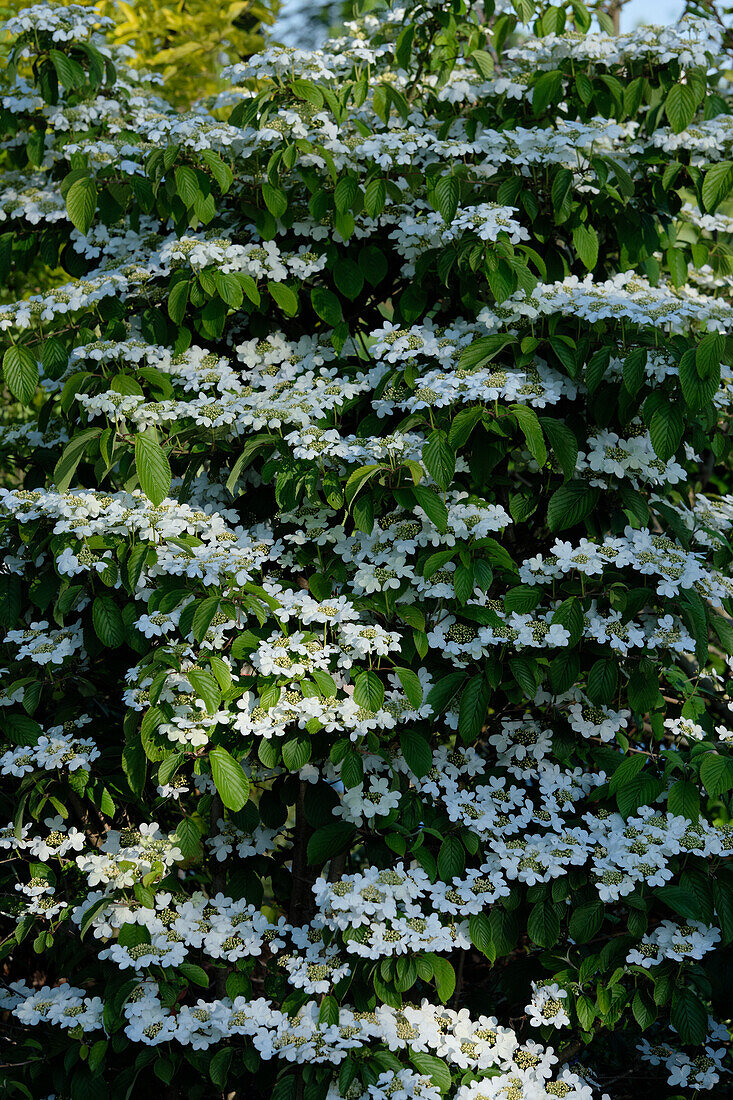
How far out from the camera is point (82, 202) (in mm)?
2494

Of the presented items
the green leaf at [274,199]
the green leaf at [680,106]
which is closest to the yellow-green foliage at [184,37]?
the green leaf at [274,199]

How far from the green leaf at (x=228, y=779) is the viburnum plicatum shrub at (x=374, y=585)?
1 cm

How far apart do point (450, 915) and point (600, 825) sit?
38 cm

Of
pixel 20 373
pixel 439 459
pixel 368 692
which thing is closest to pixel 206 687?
pixel 368 692

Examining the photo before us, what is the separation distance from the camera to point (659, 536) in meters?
2.29

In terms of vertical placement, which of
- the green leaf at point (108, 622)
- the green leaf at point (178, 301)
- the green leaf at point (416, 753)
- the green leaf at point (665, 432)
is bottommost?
the green leaf at point (416, 753)

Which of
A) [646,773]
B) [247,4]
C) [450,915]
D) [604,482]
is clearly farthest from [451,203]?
[247,4]

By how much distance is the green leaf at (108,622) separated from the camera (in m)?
2.11

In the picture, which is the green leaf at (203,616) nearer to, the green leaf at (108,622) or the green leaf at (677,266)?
the green leaf at (108,622)

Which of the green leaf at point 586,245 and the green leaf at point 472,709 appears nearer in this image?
the green leaf at point 472,709

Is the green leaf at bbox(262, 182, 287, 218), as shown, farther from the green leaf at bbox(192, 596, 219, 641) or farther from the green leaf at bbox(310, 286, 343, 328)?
the green leaf at bbox(192, 596, 219, 641)

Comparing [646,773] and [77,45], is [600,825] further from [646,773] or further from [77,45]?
[77,45]

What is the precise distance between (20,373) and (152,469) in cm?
58

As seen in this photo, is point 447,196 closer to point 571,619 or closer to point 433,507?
point 433,507
